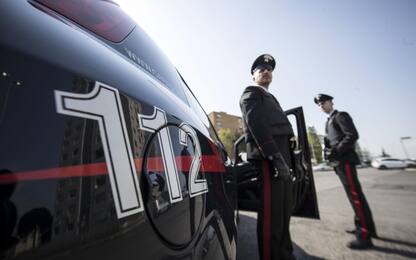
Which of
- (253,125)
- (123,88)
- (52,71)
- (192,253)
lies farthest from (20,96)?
(253,125)

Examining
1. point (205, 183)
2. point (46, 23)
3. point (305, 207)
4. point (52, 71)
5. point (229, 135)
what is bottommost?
point (305, 207)

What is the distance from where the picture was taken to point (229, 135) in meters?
49.4

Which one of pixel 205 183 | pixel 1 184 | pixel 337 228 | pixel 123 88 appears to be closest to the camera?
pixel 1 184

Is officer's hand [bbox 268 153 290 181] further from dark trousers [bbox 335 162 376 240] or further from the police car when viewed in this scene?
dark trousers [bbox 335 162 376 240]

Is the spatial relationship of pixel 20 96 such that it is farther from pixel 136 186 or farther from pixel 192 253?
pixel 192 253

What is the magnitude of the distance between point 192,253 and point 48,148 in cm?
43

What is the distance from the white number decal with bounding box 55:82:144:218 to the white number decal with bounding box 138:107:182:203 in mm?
76

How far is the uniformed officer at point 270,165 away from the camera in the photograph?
68.1 inches

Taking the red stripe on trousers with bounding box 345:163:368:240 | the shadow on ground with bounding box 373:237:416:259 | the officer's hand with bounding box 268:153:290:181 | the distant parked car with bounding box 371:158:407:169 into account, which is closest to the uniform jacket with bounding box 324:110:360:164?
the red stripe on trousers with bounding box 345:163:368:240

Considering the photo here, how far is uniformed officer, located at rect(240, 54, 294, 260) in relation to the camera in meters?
1.73

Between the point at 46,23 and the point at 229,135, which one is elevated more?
the point at 229,135

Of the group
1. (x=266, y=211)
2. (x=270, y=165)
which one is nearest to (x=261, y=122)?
(x=270, y=165)

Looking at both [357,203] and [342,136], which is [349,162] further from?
[357,203]

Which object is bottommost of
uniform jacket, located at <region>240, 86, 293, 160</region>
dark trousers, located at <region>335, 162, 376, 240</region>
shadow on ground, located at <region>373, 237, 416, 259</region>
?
shadow on ground, located at <region>373, 237, 416, 259</region>
